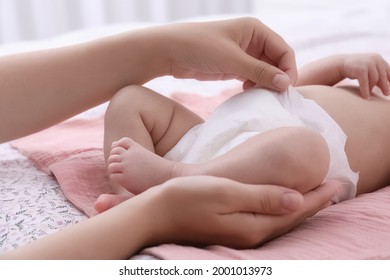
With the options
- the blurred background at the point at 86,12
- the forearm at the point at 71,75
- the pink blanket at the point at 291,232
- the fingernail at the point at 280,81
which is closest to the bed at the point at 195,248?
the pink blanket at the point at 291,232

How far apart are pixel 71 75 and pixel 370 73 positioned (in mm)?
547

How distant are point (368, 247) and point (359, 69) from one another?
51 centimetres

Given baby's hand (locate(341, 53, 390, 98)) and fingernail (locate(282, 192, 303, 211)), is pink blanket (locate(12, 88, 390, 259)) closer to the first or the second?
fingernail (locate(282, 192, 303, 211))

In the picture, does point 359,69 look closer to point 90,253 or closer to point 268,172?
point 268,172

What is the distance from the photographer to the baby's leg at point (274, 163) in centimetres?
78

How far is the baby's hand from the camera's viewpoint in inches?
44.9

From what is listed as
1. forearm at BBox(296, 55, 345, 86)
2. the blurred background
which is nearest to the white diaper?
forearm at BBox(296, 55, 345, 86)

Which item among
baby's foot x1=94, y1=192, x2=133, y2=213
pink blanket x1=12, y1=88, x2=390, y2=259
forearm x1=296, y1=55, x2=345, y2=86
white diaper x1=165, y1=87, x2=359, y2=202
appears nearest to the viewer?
pink blanket x1=12, y1=88, x2=390, y2=259

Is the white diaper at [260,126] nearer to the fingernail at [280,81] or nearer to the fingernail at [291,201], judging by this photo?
the fingernail at [280,81]

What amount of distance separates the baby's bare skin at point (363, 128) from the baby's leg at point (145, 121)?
244mm

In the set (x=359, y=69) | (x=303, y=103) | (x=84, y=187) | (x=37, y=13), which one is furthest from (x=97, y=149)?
(x=37, y=13)

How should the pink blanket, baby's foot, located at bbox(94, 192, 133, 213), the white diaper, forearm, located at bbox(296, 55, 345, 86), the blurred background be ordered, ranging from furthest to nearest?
the blurred background, forearm, located at bbox(296, 55, 345, 86), the white diaper, baby's foot, located at bbox(94, 192, 133, 213), the pink blanket

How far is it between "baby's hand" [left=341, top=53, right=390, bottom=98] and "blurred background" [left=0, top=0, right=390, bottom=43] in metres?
1.46

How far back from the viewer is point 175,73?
1.10 meters
